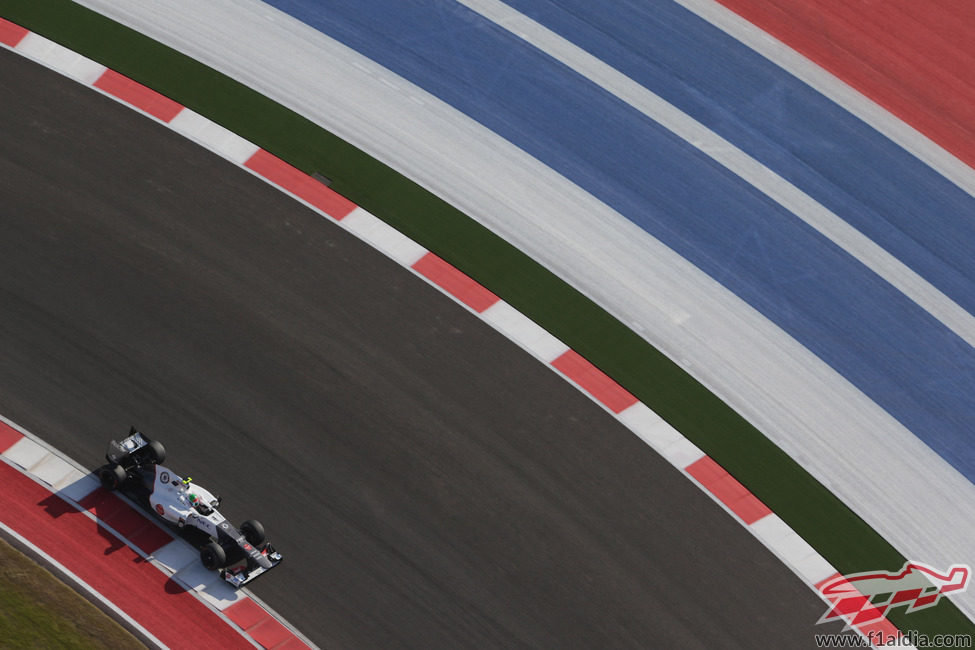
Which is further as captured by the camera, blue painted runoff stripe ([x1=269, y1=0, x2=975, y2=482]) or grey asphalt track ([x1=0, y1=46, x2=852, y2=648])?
blue painted runoff stripe ([x1=269, y1=0, x2=975, y2=482])

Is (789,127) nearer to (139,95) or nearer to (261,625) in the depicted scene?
(139,95)

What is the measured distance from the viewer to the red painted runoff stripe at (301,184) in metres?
21.2

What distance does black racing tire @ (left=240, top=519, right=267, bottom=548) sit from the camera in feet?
54.4

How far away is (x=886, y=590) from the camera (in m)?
18.0

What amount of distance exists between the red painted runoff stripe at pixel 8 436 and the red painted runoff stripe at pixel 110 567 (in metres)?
0.31

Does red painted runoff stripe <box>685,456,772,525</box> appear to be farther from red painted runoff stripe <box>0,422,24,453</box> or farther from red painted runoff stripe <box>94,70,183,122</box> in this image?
red painted runoff stripe <box>94,70,183,122</box>

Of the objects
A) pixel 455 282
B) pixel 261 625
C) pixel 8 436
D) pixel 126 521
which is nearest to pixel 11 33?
pixel 8 436

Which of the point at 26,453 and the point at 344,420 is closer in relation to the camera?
the point at 26,453

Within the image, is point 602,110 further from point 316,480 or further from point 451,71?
point 316,480

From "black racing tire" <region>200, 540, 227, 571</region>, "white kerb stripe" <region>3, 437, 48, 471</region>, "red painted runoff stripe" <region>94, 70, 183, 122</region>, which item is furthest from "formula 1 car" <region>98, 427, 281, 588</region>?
"red painted runoff stripe" <region>94, 70, 183, 122</region>

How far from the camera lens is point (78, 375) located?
18469 millimetres

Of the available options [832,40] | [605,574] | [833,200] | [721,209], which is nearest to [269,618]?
[605,574]

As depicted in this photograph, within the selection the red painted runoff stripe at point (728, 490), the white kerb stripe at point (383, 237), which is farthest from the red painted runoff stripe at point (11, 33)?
the red painted runoff stripe at point (728, 490)

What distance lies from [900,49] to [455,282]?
39.1ft
